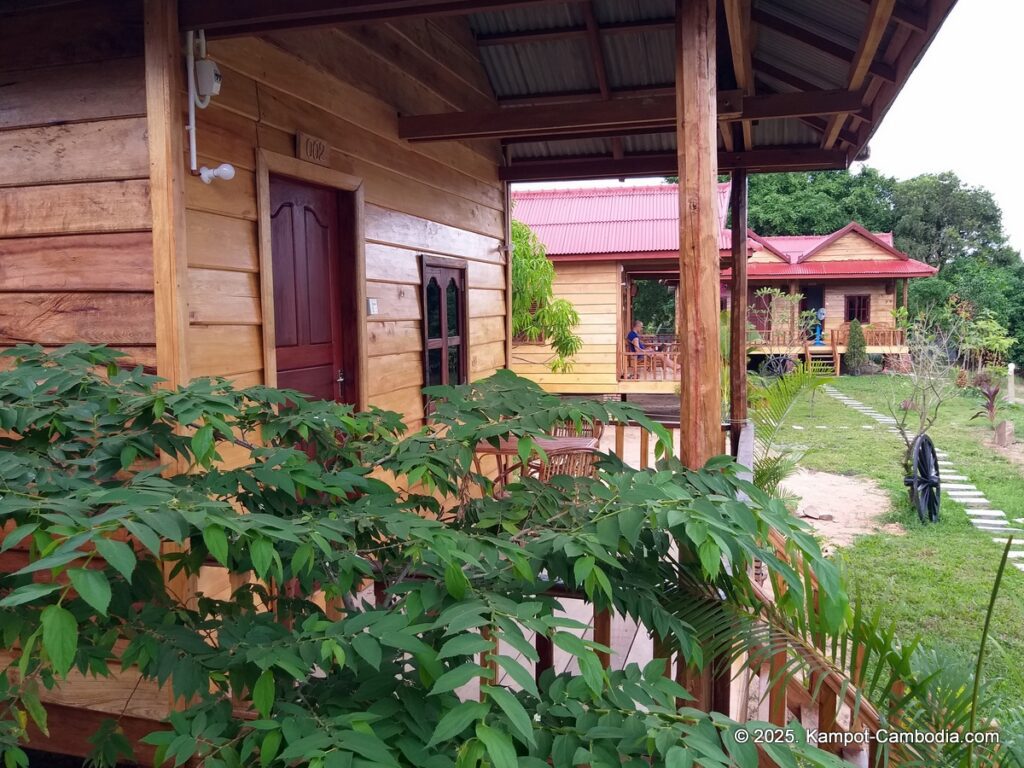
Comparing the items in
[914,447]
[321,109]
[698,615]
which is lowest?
[914,447]

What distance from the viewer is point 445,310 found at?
253 inches

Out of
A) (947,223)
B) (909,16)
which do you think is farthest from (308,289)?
(947,223)

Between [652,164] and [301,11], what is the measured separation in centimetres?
466

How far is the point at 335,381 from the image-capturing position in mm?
4789

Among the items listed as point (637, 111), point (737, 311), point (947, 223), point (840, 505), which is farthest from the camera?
point (947, 223)

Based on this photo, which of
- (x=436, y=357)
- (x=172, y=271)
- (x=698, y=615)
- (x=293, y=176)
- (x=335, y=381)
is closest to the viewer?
(x=698, y=615)

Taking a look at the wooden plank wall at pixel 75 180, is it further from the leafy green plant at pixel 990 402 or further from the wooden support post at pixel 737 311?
the leafy green plant at pixel 990 402

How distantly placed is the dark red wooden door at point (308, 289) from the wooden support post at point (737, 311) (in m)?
3.49

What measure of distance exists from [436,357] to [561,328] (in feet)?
15.5

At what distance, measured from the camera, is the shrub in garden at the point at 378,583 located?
4.49 ft

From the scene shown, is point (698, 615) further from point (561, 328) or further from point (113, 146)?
point (561, 328)

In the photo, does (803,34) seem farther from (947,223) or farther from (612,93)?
(947,223)

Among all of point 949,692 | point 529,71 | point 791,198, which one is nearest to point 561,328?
point 529,71

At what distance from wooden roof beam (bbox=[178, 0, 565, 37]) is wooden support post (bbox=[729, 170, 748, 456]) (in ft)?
14.2
